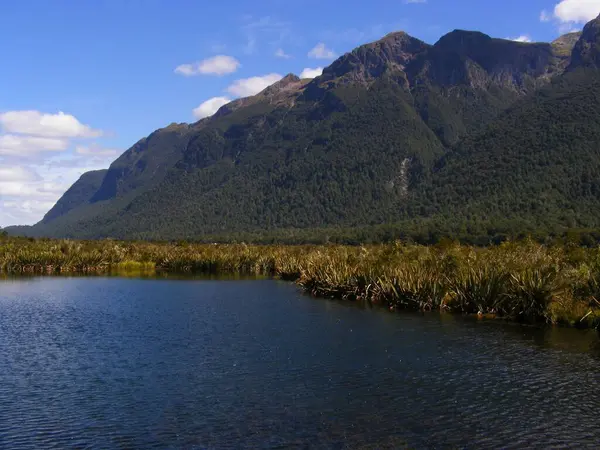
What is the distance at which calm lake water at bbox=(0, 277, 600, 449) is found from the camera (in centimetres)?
1403

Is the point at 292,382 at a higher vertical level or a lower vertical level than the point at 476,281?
lower

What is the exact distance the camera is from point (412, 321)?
97.1 feet

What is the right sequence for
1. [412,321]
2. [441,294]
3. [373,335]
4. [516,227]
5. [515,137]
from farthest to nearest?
[515,137]
[516,227]
[441,294]
[412,321]
[373,335]

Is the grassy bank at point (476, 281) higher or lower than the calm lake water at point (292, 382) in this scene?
higher

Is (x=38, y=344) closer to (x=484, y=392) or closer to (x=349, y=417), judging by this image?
(x=349, y=417)

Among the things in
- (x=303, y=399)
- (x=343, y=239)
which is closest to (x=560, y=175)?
(x=343, y=239)

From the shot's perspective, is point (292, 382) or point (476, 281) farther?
point (476, 281)

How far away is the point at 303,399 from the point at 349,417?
183 cm

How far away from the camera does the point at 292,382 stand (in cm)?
1833

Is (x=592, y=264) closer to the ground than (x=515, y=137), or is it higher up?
closer to the ground

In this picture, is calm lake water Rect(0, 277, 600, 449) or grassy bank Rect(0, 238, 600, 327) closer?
calm lake water Rect(0, 277, 600, 449)

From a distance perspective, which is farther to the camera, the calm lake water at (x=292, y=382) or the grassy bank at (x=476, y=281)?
the grassy bank at (x=476, y=281)

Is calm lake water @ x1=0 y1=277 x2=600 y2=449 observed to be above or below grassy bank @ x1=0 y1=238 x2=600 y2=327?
below

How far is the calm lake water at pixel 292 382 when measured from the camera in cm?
1403
